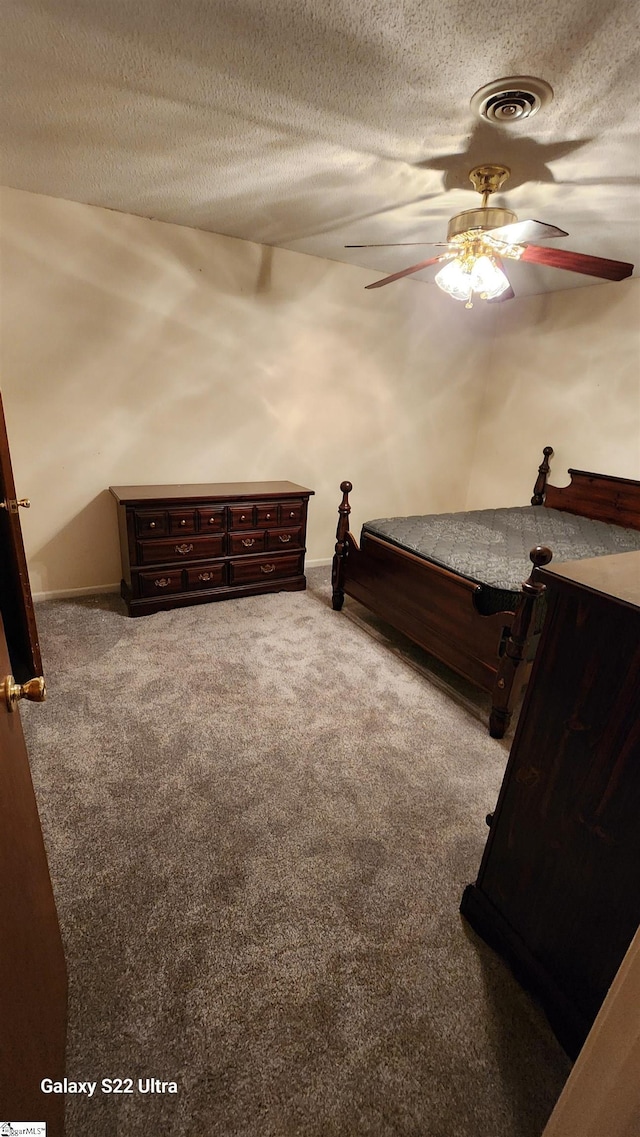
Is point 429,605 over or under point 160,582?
over

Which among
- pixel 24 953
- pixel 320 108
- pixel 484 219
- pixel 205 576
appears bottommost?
pixel 205 576

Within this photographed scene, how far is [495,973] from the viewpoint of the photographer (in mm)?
1261

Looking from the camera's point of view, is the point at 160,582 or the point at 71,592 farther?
the point at 71,592

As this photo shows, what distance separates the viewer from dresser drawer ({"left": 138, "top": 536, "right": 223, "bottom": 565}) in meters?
3.04

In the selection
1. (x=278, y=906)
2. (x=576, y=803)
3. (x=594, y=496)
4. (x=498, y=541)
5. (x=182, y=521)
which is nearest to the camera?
(x=576, y=803)

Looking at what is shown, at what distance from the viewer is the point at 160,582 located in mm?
3145

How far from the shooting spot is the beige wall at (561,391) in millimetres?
3570

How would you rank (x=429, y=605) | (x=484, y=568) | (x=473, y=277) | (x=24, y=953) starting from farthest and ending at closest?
(x=429, y=605) < (x=484, y=568) < (x=473, y=277) < (x=24, y=953)

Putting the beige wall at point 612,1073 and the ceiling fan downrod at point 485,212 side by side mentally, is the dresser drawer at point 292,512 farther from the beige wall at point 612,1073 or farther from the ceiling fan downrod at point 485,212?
the beige wall at point 612,1073

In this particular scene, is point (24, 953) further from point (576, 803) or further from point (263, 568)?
point (263, 568)

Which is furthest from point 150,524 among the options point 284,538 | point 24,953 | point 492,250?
point 24,953

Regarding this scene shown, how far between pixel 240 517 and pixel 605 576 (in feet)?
8.44

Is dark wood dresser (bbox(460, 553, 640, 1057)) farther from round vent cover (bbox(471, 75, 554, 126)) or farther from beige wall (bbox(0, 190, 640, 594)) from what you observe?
beige wall (bbox(0, 190, 640, 594))

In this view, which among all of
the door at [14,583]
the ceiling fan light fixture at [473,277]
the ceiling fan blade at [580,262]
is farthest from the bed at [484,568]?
the door at [14,583]
